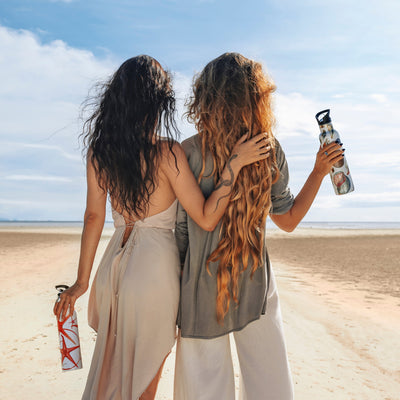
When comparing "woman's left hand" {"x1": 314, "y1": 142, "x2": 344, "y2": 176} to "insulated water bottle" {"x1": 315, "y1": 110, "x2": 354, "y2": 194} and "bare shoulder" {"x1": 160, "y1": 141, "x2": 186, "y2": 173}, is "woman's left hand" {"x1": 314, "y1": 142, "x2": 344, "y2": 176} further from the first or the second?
"bare shoulder" {"x1": 160, "y1": 141, "x2": 186, "y2": 173}

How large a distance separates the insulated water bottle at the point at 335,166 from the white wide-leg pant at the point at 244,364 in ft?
2.18

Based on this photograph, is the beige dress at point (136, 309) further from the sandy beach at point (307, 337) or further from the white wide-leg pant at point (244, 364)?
the sandy beach at point (307, 337)

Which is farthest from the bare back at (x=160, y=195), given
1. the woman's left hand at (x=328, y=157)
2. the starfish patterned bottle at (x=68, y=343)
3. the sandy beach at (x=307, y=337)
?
the sandy beach at (x=307, y=337)

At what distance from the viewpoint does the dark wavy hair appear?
6.91 ft

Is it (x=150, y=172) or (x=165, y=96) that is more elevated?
(x=165, y=96)

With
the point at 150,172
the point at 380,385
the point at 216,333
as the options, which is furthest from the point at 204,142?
the point at 380,385

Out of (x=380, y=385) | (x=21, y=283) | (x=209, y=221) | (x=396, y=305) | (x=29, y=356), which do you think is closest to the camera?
(x=209, y=221)

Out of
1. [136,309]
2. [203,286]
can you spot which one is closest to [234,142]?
[203,286]

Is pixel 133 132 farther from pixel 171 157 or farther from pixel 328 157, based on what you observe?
pixel 328 157

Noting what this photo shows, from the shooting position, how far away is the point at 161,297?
2.08 m

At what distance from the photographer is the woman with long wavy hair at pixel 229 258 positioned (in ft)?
6.94

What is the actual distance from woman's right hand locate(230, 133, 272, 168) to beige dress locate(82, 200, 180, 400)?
42 cm

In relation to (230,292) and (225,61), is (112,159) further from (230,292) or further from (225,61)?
(230,292)

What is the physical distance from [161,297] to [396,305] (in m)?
6.81
